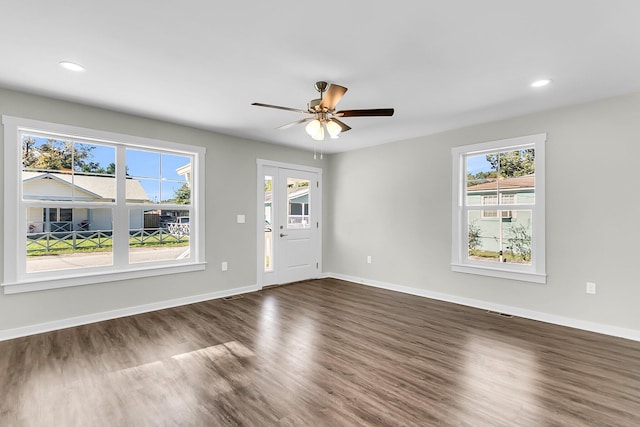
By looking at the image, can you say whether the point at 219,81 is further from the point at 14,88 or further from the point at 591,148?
the point at 591,148

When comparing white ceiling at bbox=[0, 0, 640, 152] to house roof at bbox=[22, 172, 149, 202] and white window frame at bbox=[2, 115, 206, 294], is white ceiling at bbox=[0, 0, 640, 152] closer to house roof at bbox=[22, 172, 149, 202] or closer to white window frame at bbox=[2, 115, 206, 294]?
white window frame at bbox=[2, 115, 206, 294]

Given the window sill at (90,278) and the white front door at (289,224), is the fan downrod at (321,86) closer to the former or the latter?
the white front door at (289,224)

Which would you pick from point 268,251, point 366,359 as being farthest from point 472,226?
point 268,251

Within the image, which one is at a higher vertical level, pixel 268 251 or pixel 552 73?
pixel 552 73

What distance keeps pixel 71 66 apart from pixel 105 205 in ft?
5.48

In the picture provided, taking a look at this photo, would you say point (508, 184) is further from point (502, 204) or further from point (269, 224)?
→ point (269, 224)

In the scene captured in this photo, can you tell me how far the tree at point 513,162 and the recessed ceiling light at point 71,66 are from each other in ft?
15.4

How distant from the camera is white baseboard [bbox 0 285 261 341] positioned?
3.15m

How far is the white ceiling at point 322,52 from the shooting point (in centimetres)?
192

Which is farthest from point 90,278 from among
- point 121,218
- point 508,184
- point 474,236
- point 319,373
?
point 508,184

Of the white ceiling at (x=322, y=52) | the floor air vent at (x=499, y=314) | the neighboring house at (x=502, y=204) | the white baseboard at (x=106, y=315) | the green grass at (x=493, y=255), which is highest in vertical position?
the white ceiling at (x=322, y=52)

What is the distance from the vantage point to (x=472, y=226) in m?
4.42

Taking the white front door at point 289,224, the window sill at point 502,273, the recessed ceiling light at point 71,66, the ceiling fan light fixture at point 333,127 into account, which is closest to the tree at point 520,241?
the window sill at point 502,273

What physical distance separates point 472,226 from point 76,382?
4.65 m
